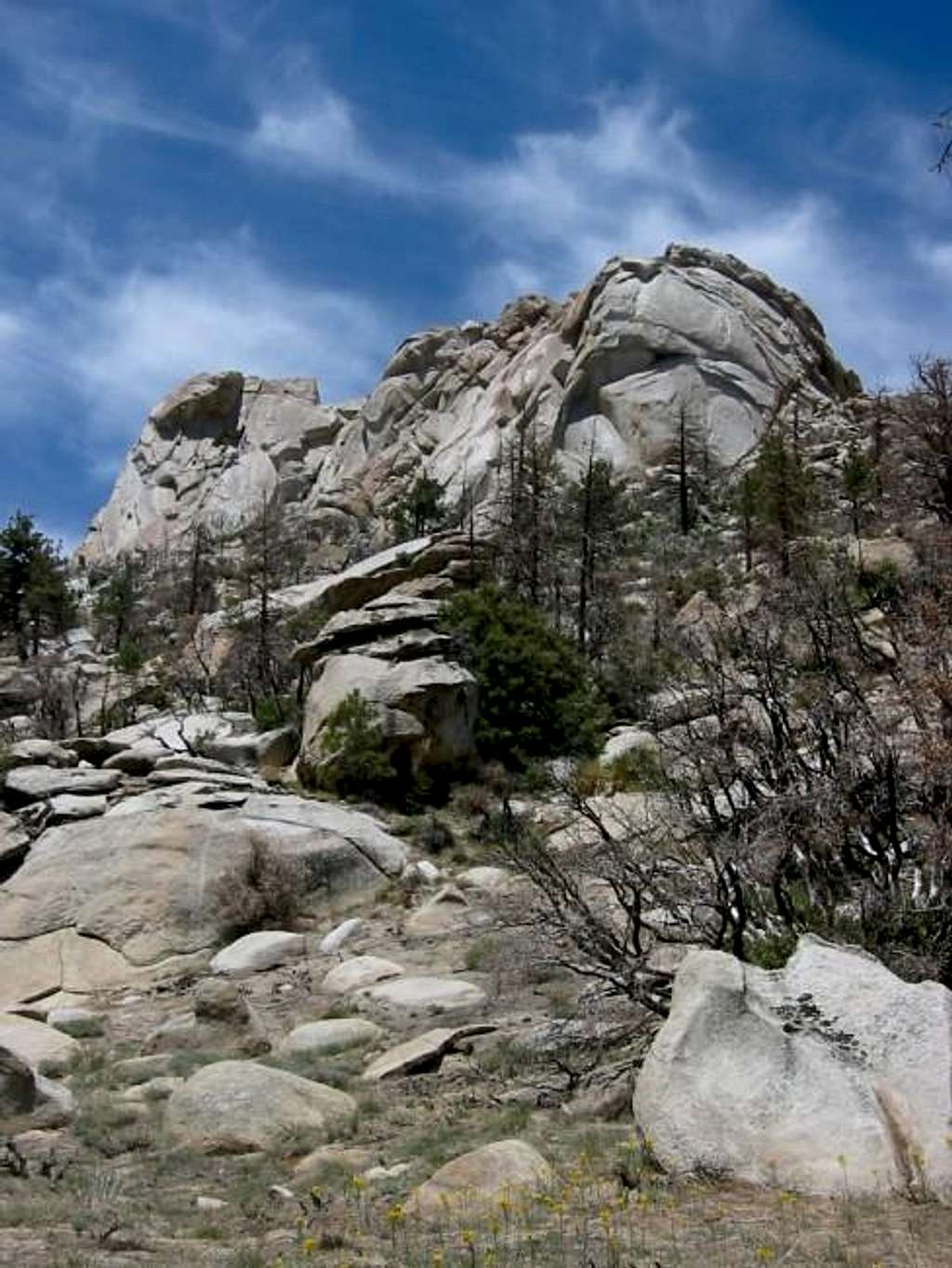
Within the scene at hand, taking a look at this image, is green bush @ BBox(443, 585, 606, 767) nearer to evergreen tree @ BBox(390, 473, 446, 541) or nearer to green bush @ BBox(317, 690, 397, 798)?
green bush @ BBox(317, 690, 397, 798)

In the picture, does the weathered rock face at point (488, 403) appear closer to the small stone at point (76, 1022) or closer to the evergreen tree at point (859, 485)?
the evergreen tree at point (859, 485)

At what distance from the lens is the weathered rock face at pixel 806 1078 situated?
6340 mm

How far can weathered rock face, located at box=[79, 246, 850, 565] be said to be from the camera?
6450 centimetres

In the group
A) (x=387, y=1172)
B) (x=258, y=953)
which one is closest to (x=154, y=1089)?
(x=387, y=1172)

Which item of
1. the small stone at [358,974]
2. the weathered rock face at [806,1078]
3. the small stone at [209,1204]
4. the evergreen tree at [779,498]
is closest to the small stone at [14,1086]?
the small stone at [209,1204]

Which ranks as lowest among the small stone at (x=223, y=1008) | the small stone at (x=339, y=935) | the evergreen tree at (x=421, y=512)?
the small stone at (x=223, y=1008)

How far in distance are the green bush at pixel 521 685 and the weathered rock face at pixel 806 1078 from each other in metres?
17.8

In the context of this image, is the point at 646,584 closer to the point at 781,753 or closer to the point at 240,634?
the point at 240,634

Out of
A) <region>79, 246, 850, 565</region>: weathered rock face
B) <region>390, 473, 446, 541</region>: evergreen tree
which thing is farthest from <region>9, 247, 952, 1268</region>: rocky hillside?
<region>79, 246, 850, 565</region>: weathered rock face

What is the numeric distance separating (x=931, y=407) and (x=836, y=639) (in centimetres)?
1050

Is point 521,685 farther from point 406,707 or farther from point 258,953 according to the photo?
point 258,953

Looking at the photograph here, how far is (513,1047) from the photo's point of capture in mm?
10328

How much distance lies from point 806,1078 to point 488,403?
234 ft

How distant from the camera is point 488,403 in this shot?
250 ft
